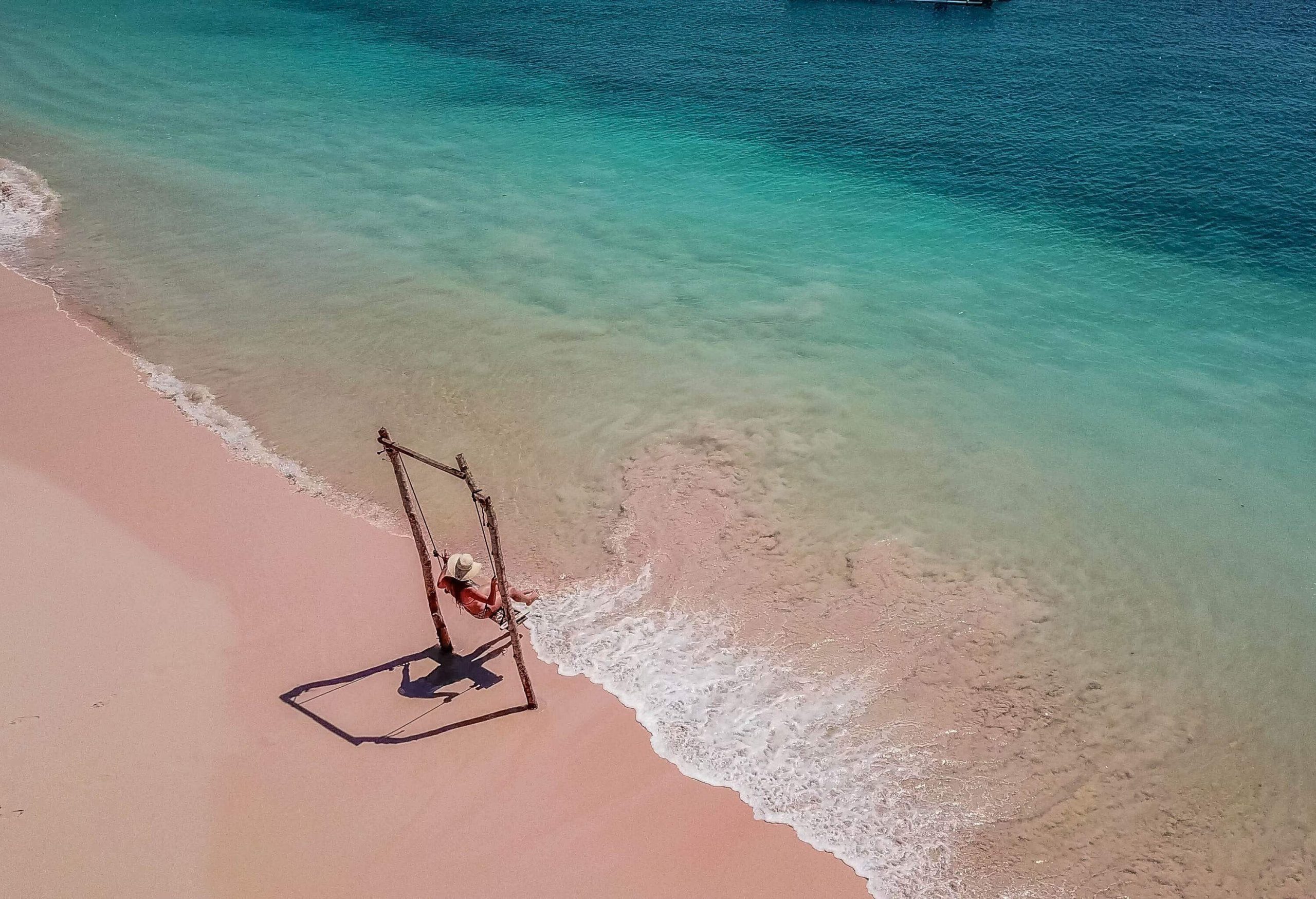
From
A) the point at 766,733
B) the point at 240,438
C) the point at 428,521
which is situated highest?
the point at 240,438

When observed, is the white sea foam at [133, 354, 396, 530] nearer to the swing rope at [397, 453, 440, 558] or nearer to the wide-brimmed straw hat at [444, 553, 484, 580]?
the swing rope at [397, 453, 440, 558]

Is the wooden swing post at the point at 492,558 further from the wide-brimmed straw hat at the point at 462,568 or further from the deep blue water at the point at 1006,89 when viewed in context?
the deep blue water at the point at 1006,89

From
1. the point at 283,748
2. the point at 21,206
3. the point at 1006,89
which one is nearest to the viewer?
the point at 283,748

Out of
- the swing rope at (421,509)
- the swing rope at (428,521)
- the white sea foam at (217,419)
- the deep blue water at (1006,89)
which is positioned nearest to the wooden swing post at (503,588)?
the swing rope at (428,521)

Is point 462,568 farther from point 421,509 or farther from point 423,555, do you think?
point 421,509

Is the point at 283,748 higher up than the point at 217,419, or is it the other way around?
the point at 217,419

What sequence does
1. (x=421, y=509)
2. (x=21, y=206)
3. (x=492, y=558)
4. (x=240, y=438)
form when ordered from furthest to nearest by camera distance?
(x=21, y=206), (x=240, y=438), (x=421, y=509), (x=492, y=558)

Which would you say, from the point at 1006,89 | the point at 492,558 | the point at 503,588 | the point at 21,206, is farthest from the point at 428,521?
the point at 1006,89
